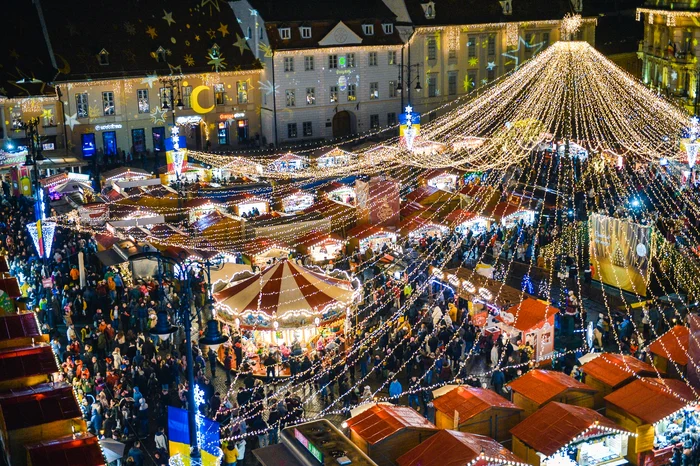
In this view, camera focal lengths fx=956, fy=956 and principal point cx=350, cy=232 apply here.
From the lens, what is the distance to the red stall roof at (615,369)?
1762cm

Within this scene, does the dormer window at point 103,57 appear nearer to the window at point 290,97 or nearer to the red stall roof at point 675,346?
the window at point 290,97

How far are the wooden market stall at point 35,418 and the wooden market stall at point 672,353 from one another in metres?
11.2

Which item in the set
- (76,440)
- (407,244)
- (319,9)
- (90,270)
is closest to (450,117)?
(319,9)

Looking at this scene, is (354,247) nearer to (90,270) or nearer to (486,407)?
(90,270)

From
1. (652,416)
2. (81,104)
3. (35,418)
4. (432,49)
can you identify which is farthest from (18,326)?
(432,49)

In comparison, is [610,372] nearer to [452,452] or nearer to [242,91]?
[452,452]

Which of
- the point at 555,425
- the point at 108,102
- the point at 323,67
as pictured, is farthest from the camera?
the point at 323,67

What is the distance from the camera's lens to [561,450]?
Result: 15617 mm

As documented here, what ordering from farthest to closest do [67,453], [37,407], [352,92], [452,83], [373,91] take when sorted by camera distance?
[452,83], [373,91], [352,92], [37,407], [67,453]

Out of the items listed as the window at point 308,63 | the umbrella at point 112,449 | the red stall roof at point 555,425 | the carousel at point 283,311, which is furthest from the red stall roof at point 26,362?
the window at point 308,63

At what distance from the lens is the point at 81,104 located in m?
42.2

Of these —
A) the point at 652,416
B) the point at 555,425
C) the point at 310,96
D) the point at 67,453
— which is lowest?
the point at 652,416

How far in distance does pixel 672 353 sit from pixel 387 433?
6.86 m

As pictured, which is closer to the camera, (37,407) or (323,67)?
(37,407)
